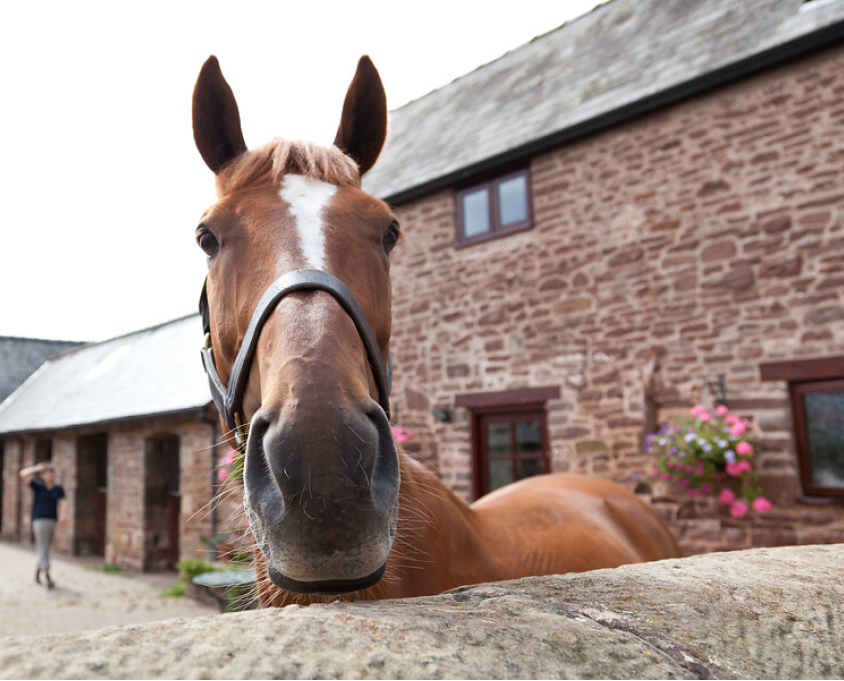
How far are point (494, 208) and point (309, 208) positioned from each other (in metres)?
7.24

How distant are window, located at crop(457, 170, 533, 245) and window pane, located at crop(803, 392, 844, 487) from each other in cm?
400

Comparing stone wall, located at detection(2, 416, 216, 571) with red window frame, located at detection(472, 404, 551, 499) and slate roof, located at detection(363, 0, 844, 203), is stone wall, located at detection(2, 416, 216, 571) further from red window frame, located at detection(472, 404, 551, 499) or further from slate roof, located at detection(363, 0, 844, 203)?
slate roof, located at detection(363, 0, 844, 203)

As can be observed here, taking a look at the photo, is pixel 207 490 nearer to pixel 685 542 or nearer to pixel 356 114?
pixel 685 542

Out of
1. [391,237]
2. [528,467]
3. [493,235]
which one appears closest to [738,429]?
[528,467]

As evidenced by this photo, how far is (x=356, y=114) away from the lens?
2.28 metres

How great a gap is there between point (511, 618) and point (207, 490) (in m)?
10.9

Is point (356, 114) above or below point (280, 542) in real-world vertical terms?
above

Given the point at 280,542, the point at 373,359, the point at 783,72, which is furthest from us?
the point at 783,72

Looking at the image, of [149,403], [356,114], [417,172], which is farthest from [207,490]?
[356,114]

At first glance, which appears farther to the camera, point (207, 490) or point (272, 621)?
point (207, 490)

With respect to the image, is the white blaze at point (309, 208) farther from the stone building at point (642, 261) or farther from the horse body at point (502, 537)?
the stone building at point (642, 261)

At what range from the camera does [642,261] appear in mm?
7195

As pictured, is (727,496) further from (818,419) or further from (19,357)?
(19,357)

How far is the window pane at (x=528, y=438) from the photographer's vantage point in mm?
8031
